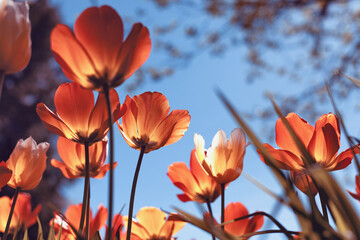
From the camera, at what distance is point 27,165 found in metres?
0.49

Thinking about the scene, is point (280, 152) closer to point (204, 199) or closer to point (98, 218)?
point (204, 199)

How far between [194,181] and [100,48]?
308mm

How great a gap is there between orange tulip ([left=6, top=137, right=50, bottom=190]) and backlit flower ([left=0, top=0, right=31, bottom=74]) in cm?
21

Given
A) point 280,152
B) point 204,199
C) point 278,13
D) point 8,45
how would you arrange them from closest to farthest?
point 8,45 → point 280,152 → point 204,199 → point 278,13

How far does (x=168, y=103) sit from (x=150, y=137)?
5cm

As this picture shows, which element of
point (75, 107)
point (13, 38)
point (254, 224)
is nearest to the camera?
point (13, 38)

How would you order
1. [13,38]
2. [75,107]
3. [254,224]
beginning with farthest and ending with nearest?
[254,224], [75,107], [13,38]

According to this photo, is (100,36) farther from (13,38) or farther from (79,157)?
(79,157)

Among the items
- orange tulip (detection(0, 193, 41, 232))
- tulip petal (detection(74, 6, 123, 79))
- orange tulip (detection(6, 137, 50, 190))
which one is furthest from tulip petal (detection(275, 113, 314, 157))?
orange tulip (detection(0, 193, 41, 232))

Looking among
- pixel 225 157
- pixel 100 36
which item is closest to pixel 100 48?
pixel 100 36

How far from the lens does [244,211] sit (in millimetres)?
561

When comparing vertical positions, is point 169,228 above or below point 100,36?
below

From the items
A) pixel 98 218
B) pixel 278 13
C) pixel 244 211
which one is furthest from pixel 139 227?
pixel 278 13

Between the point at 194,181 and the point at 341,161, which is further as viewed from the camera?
the point at 194,181
